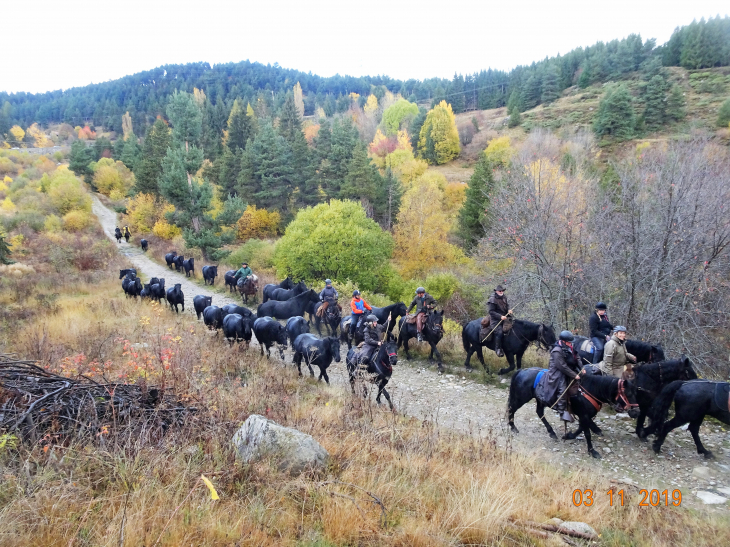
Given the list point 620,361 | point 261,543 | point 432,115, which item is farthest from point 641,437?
point 432,115

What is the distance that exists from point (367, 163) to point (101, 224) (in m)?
32.4

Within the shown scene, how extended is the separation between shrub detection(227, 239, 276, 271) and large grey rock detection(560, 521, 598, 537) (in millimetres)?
27436

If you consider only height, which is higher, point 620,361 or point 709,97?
point 709,97

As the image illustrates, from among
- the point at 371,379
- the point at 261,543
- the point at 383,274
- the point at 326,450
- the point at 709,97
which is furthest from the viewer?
the point at 709,97

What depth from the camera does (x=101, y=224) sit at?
4725cm

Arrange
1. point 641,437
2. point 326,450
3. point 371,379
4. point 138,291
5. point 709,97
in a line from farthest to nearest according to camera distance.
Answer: point 709,97 < point 138,291 < point 371,379 < point 641,437 < point 326,450

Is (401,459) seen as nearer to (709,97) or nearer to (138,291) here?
(138,291)

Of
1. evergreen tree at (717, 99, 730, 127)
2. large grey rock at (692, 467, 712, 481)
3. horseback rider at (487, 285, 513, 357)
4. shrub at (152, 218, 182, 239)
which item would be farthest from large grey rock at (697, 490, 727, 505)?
evergreen tree at (717, 99, 730, 127)

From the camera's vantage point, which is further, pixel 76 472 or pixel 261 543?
pixel 76 472

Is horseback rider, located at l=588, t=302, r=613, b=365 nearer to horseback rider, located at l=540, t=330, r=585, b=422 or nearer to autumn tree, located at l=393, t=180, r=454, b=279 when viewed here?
horseback rider, located at l=540, t=330, r=585, b=422

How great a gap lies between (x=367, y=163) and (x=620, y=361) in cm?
3513

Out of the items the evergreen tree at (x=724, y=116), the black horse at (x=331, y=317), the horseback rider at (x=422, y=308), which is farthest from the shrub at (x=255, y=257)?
the evergreen tree at (x=724, y=116)

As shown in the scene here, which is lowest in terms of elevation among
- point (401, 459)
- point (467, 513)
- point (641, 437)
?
point (641, 437)
